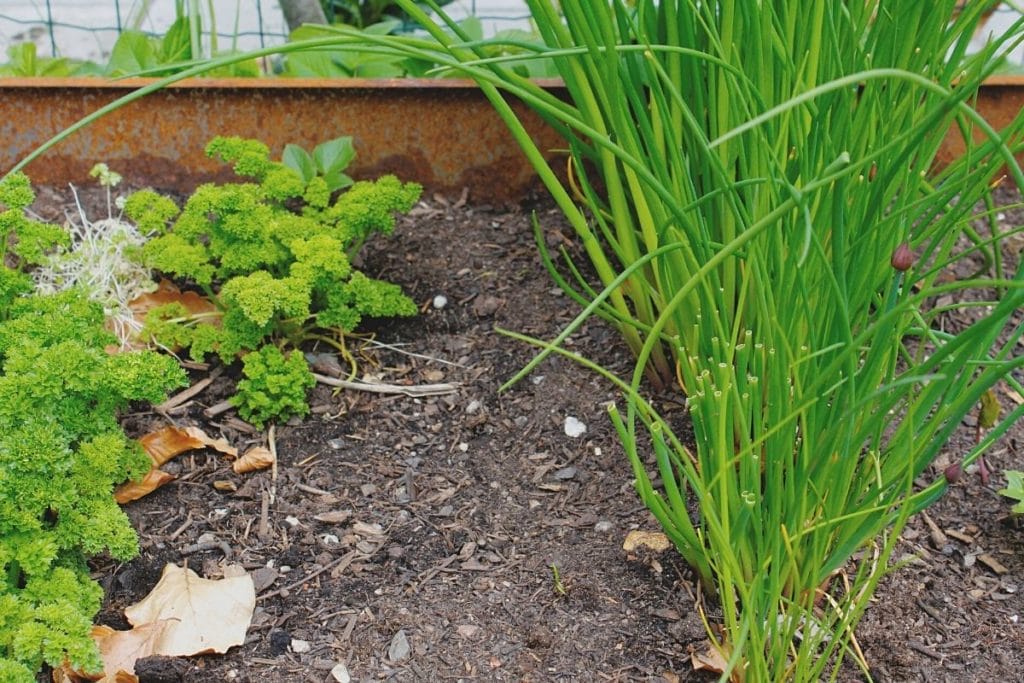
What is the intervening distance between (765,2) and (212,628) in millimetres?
1000

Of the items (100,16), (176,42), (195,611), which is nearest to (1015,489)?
(195,611)

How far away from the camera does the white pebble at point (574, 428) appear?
1.67 metres

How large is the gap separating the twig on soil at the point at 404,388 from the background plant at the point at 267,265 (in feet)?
0.22

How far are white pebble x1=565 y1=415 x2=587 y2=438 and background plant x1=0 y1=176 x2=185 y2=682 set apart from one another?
575 mm

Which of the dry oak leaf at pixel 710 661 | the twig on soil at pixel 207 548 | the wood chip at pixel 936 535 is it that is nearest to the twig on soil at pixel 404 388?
the twig on soil at pixel 207 548

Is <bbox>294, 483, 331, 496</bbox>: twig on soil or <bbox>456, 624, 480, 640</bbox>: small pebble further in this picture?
<bbox>294, 483, 331, 496</bbox>: twig on soil

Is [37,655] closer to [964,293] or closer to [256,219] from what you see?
[256,219]

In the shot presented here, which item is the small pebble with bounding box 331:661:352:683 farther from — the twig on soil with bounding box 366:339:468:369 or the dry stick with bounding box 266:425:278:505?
the twig on soil with bounding box 366:339:468:369

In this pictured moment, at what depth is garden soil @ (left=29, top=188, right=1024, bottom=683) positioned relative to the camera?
1362 mm

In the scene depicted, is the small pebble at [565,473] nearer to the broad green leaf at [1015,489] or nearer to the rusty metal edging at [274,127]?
the broad green leaf at [1015,489]

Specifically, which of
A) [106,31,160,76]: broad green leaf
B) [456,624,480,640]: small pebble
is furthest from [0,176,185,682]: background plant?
[106,31,160,76]: broad green leaf

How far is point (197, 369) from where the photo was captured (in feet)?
5.94

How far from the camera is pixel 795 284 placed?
3.77ft

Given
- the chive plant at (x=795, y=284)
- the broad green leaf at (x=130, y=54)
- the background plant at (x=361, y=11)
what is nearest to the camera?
the chive plant at (x=795, y=284)
